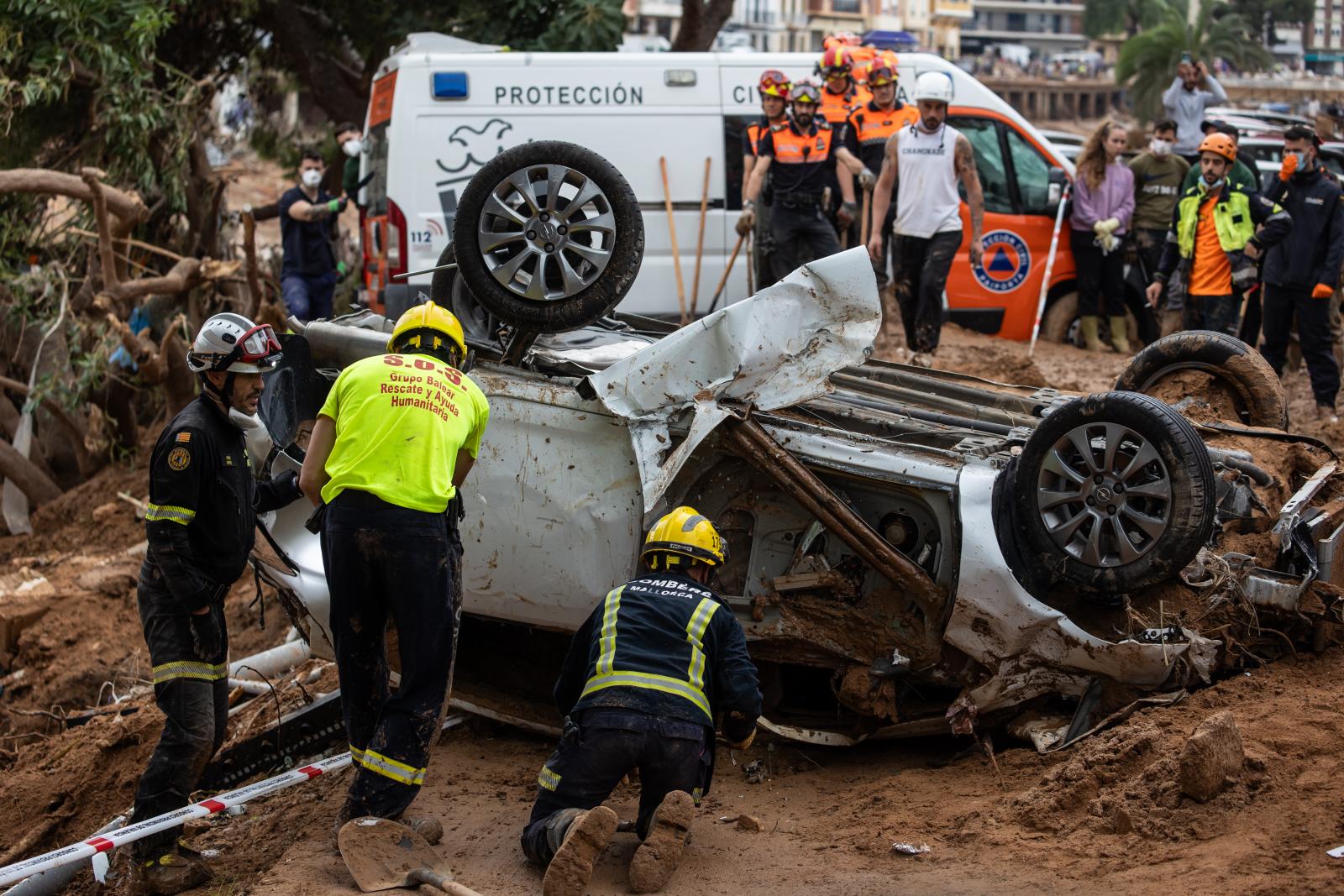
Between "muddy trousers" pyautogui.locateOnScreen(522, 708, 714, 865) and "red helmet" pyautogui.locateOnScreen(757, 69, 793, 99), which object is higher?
"red helmet" pyautogui.locateOnScreen(757, 69, 793, 99)

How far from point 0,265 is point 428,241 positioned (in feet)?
13.5

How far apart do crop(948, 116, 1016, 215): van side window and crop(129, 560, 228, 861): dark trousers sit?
24.2 feet

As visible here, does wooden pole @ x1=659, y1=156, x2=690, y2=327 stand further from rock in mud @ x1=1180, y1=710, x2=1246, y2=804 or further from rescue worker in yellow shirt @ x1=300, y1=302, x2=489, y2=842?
rock in mud @ x1=1180, y1=710, x2=1246, y2=804

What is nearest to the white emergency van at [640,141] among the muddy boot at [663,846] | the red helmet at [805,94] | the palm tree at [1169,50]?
the red helmet at [805,94]

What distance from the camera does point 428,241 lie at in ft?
33.9

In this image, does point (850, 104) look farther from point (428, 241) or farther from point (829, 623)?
point (829, 623)

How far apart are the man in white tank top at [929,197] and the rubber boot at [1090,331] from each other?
2.20 meters

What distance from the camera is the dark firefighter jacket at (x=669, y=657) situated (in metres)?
4.65

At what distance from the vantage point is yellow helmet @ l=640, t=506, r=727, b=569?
4.88 m

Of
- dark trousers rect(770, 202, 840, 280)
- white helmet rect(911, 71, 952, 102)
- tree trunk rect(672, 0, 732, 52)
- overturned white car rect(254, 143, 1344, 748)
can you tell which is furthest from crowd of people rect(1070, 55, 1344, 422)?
tree trunk rect(672, 0, 732, 52)

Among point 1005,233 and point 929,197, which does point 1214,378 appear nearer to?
point 929,197

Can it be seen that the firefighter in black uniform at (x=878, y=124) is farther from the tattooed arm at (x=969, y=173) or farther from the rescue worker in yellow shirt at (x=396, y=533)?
the rescue worker in yellow shirt at (x=396, y=533)

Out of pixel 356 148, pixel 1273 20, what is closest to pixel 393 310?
pixel 356 148

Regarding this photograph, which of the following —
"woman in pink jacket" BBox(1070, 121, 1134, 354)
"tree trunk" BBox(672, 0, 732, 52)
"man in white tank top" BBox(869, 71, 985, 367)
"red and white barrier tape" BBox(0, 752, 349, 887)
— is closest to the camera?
"red and white barrier tape" BBox(0, 752, 349, 887)
